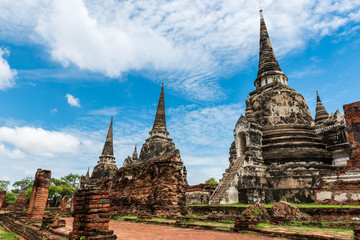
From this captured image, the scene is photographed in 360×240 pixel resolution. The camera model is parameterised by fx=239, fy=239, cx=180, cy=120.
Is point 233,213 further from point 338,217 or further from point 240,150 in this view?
point 240,150

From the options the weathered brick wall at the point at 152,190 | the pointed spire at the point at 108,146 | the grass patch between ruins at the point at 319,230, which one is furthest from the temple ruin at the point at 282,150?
the pointed spire at the point at 108,146

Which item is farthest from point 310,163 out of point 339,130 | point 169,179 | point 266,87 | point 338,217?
point 169,179

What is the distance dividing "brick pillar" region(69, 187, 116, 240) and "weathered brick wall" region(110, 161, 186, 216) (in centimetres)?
634

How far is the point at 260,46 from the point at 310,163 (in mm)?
→ 13555

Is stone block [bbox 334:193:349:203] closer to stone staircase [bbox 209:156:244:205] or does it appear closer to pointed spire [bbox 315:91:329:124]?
stone staircase [bbox 209:156:244:205]

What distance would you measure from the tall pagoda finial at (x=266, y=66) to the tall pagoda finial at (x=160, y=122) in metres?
12.2

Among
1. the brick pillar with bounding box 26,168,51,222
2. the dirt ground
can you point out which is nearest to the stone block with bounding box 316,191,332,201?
the dirt ground

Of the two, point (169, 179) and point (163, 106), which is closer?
point (169, 179)

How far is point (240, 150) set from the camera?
17.9 metres

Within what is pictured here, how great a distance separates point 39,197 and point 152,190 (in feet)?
15.6

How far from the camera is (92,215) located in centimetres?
436

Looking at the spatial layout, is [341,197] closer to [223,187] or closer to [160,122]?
[223,187]

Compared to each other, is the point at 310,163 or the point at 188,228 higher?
the point at 310,163

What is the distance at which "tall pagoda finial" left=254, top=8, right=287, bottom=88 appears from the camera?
21188 millimetres
